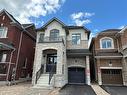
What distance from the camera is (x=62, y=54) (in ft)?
49.1

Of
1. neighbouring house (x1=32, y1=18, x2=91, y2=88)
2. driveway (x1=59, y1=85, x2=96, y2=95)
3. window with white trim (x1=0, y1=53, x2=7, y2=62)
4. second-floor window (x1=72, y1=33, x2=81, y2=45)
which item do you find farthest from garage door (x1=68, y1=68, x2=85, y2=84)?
window with white trim (x1=0, y1=53, x2=7, y2=62)

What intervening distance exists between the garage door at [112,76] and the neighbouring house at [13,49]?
1219 cm

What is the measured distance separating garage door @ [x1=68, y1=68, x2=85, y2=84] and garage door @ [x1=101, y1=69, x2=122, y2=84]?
295 cm

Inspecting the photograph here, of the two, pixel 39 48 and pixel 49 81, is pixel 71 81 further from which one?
pixel 39 48

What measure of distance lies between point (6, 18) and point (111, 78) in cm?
1751

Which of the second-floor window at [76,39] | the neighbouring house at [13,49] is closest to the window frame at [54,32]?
the second-floor window at [76,39]

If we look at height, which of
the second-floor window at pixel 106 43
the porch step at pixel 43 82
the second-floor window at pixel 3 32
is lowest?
the porch step at pixel 43 82

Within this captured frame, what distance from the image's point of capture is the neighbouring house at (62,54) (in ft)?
49.0

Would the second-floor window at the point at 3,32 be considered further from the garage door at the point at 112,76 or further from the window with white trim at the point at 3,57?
the garage door at the point at 112,76

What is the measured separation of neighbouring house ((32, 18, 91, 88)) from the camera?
1492 cm

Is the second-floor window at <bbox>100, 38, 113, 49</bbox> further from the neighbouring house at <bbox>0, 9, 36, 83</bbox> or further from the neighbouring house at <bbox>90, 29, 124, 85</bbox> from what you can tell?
the neighbouring house at <bbox>0, 9, 36, 83</bbox>

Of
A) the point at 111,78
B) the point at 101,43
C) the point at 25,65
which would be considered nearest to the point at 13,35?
the point at 25,65

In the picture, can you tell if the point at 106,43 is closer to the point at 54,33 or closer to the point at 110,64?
the point at 110,64

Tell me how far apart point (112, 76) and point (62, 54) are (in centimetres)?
793
